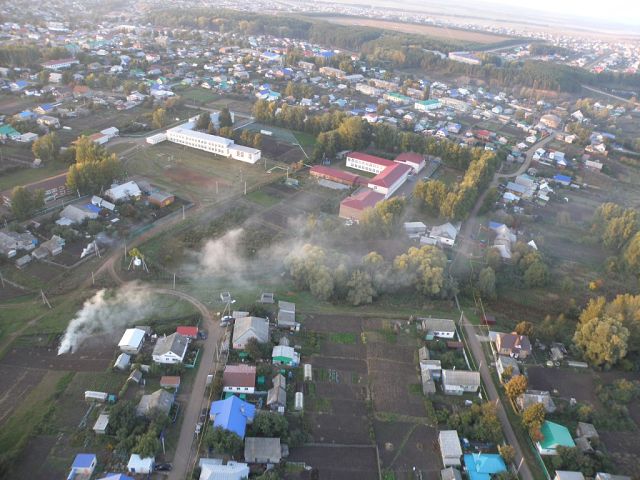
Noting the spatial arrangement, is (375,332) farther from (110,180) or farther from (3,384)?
(110,180)

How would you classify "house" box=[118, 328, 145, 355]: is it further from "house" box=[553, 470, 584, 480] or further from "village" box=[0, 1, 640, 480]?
"house" box=[553, 470, 584, 480]

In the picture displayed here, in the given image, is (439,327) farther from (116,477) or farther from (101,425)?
(101,425)

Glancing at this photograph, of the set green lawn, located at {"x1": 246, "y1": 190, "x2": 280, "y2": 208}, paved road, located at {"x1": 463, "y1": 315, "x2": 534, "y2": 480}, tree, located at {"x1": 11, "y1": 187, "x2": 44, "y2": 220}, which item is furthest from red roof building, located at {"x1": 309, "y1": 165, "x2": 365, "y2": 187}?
tree, located at {"x1": 11, "y1": 187, "x2": 44, "y2": 220}

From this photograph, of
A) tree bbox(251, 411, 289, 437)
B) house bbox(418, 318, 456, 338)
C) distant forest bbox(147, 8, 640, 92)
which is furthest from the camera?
distant forest bbox(147, 8, 640, 92)

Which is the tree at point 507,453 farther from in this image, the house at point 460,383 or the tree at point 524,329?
the tree at point 524,329

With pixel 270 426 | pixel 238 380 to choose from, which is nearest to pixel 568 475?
Answer: pixel 270 426

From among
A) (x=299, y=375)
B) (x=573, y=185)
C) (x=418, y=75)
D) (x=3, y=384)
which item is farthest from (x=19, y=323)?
(x=418, y=75)

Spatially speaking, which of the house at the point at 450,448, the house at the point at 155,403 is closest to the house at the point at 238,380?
the house at the point at 155,403
